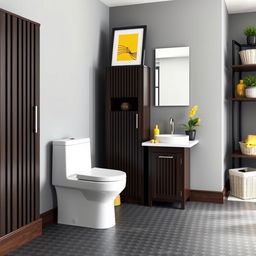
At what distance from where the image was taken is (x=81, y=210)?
3570 millimetres

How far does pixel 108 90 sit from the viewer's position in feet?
14.8

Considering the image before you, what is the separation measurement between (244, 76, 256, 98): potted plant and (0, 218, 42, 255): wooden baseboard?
121 inches

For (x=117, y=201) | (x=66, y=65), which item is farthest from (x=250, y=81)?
(x=66, y=65)

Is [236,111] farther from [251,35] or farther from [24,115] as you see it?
[24,115]

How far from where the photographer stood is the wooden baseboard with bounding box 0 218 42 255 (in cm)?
283

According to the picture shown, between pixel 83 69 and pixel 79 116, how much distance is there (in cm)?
55

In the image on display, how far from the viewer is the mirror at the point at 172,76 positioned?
4.61 metres

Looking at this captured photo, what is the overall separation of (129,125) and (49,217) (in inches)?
56.7

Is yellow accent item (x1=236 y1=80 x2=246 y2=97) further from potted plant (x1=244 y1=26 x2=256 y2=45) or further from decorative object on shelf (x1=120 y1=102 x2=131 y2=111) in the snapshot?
decorative object on shelf (x1=120 y1=102 x2=131 y2=111)

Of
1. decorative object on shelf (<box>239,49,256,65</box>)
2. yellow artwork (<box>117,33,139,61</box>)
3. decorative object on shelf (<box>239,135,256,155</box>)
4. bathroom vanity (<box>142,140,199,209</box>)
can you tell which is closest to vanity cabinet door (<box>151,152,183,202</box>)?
bathroom vanity (<box>142,140,199,209</box>)

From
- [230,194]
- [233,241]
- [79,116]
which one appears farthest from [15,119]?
[230,194]

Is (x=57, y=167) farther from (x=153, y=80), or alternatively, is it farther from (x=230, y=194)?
(x=230, y=194)

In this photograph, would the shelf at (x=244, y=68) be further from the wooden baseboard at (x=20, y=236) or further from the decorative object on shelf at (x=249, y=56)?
the wooden baseboard at (x=20, y=236)

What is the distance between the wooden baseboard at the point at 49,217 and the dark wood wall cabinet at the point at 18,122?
36cm
